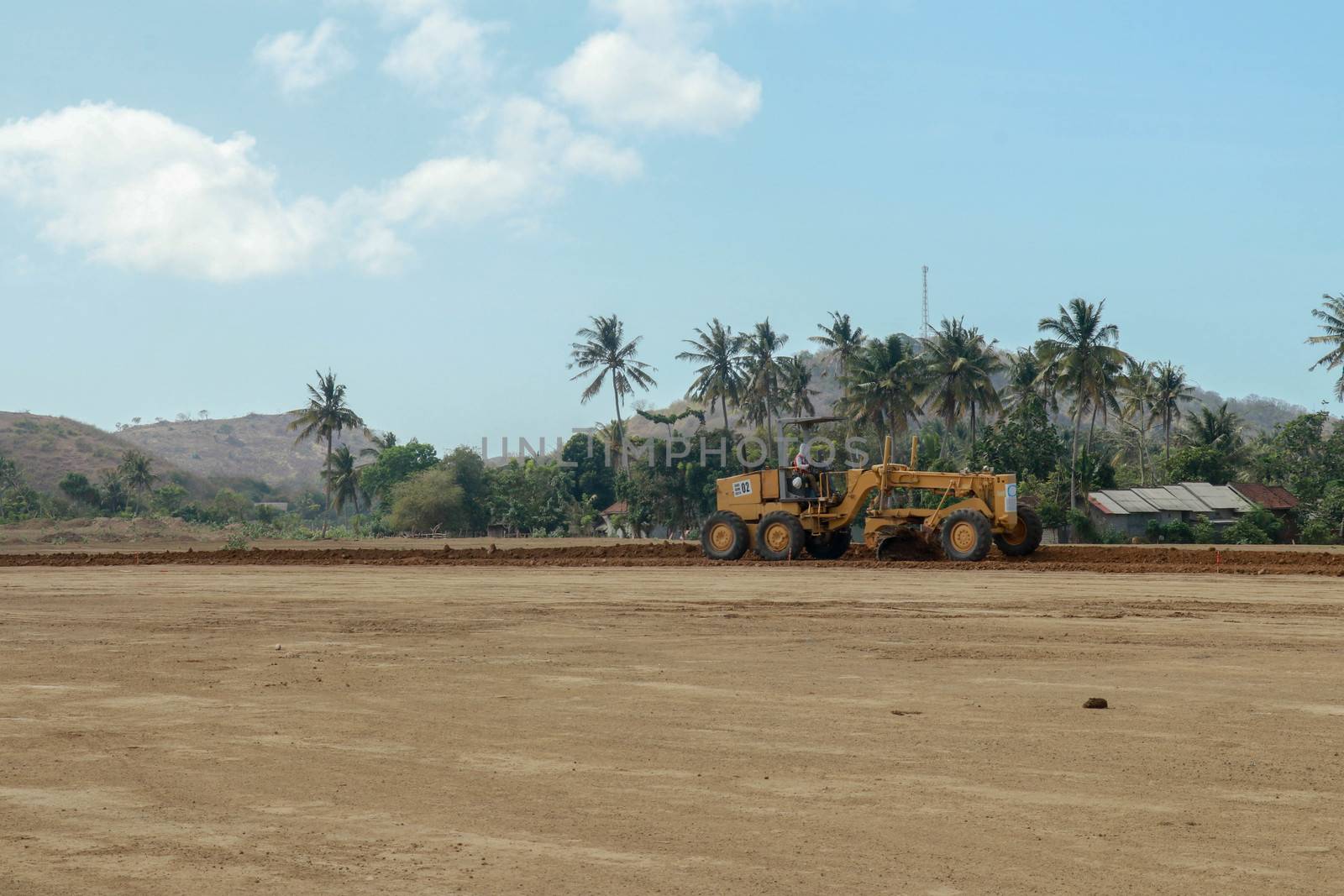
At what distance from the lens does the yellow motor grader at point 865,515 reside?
23312 mm

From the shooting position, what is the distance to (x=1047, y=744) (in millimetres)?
7289

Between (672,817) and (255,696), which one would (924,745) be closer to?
(672,817)

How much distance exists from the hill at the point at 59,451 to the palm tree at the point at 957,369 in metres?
81.8

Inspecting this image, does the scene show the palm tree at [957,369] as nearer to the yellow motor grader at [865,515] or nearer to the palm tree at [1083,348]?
the palm tree at [1083,348]

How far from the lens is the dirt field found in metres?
5.05

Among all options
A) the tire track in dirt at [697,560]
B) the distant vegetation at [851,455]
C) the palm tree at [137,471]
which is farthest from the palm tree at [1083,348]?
the palm tree at [137,471]

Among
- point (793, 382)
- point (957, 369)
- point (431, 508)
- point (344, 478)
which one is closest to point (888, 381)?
point (957, 369)

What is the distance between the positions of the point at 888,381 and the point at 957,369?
11.3ft

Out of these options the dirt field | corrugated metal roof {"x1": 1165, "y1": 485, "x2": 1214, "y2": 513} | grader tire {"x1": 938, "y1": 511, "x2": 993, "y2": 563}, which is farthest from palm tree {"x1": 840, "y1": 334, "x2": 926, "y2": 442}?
the dirt field

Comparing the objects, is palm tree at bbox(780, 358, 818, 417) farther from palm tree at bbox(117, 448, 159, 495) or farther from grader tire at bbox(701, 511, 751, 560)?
palm tree at bbox(117, 448, 159, 495)

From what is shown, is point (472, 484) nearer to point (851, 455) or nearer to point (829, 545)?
point (851, 455)

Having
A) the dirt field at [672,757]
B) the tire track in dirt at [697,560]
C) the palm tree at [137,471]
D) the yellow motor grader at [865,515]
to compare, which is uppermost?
the palm tree at [137,471]

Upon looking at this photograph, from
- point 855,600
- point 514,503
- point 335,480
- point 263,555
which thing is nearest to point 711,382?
point 514,503

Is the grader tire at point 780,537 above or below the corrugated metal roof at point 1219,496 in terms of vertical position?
below
